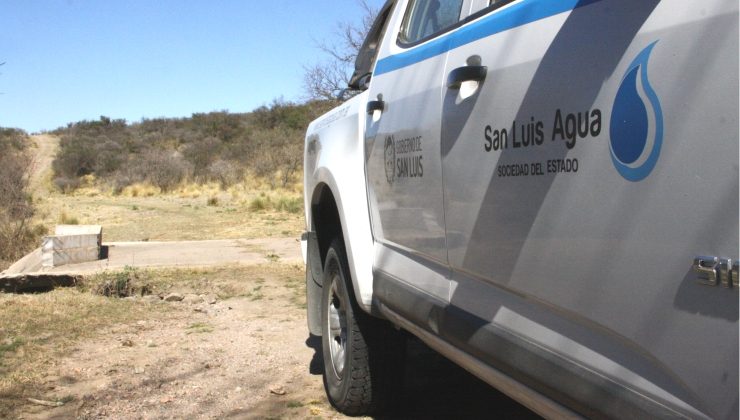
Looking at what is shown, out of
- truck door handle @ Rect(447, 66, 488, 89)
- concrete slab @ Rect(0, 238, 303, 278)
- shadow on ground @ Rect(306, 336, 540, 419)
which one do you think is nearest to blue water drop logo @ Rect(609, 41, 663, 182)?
truck door handle @ Rect(447, 66, 488, 89)

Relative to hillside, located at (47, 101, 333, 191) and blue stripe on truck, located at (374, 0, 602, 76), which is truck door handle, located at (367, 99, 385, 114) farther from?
hillside, located at (47, 101, 333, 191)

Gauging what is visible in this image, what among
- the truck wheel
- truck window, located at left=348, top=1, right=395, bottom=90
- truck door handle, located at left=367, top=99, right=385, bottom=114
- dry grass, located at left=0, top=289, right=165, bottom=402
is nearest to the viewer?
truck door handle, located at left=367, top=99, right=385, bottom=114

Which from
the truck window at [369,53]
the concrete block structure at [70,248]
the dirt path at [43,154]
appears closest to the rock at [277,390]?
the truck window at [369,53]

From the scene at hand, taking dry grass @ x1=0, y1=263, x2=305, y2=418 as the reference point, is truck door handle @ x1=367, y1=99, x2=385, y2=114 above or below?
above

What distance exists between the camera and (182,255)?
10.8 metres

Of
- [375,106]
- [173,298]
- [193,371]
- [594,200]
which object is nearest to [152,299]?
[173,298]

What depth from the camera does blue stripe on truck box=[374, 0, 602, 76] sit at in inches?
79.7

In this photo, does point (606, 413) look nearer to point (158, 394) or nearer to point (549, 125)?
point (549, 125)

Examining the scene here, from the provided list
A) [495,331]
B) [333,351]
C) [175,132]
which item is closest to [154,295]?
[333,351]

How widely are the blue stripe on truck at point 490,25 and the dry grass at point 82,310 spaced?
10.4ft

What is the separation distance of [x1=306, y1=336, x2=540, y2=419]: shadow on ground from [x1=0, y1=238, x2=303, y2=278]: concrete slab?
15.7 feet

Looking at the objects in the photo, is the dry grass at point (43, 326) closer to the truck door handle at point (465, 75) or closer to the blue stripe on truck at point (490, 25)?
the blue stripe on truck at point (490, 25)

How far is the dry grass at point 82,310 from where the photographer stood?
5.22 metres

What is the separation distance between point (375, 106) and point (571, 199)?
5.75 ft
